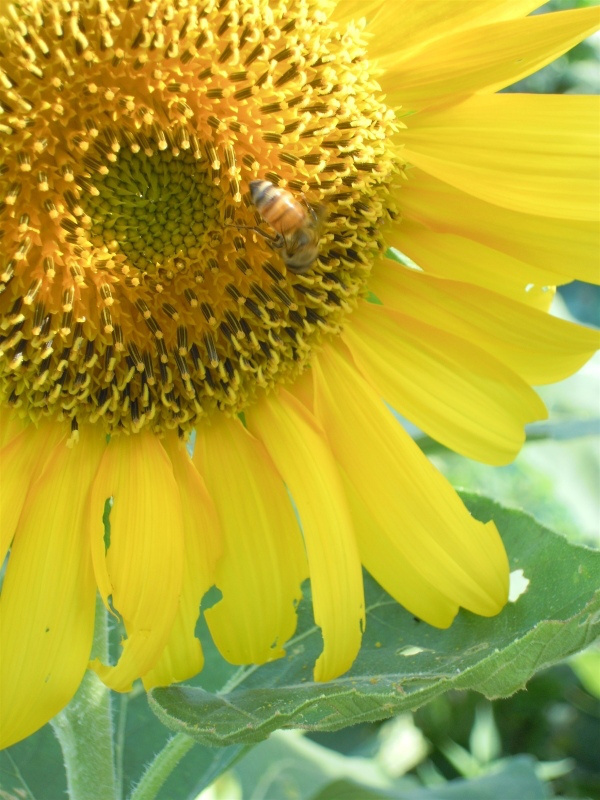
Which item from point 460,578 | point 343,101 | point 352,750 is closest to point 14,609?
point 460,578

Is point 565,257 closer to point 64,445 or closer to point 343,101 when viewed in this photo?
point 343,101

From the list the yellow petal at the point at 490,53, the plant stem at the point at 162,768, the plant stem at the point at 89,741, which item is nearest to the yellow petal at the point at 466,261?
the yellow petal at the point at 490,53

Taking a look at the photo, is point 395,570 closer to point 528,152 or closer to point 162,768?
point 162,768

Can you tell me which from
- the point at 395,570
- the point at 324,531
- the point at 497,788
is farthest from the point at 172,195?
the point at 497,788

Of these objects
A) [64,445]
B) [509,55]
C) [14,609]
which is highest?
[509,55]

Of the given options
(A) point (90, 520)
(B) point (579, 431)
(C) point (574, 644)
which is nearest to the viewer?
(C) point (574, 644)

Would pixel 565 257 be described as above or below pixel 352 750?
above

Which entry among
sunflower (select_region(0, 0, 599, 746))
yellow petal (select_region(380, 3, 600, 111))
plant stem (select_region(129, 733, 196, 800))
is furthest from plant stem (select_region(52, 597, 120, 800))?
yellow petal (select_region(380, 3, 600, 111))
